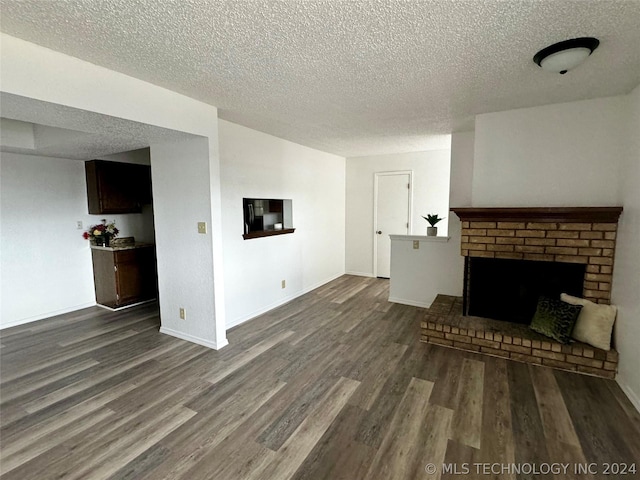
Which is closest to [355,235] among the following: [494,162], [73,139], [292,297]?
[292,297]

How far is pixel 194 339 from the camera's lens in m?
3.27

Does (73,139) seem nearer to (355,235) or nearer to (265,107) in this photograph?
(265,107)

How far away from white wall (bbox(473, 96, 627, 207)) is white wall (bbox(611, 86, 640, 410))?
0.49 feet

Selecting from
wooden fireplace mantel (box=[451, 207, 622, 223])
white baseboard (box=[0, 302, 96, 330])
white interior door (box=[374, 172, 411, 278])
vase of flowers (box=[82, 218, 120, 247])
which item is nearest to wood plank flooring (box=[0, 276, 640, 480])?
white baseboard (box=[0, 302, 96, 330])

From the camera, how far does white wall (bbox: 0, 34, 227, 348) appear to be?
5.87ft

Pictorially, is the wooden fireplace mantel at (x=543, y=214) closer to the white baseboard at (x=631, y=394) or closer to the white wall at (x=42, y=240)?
the white baseboard at (x=631, y=394)

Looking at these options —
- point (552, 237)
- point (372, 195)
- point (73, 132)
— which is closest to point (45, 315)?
point (73, 132)

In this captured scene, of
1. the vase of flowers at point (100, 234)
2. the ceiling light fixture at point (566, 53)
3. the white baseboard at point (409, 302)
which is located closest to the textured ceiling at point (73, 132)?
the vase of flowers at point (100, 234)

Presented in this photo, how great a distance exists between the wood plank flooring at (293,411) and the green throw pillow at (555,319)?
1.09 feet

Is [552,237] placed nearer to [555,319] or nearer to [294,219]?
[555,319]

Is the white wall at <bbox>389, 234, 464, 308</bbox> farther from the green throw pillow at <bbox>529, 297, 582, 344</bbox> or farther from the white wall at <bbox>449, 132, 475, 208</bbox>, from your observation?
the green throw pillow at <bbox>529, 297, 582, 344</bbox>

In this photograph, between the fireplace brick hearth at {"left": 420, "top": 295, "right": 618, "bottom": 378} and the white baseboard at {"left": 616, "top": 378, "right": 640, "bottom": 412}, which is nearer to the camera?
the white baseboard at {"left": 616, "top": 378, "right": 640, "bottom": 412}

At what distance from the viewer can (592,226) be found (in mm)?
2648

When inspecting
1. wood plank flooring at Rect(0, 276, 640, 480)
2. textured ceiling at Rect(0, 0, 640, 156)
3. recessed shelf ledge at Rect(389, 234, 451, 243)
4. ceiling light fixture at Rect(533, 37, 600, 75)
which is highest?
textured ceiling at Rect(0, 0, 640, 156)
